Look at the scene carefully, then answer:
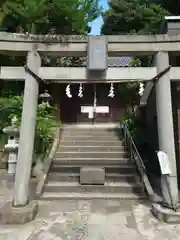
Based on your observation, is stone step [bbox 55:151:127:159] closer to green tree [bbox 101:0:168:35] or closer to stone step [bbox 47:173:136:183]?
stone step [bbox 47:173:136:183]

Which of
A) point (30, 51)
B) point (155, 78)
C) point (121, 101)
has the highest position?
point (121, 101)

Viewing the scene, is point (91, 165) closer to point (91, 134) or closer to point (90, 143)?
point (90, 143)

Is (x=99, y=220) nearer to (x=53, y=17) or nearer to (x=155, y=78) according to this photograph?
(x=155, y=78)

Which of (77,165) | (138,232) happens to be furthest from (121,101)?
(138,232)

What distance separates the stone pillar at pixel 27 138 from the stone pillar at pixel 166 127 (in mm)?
2802

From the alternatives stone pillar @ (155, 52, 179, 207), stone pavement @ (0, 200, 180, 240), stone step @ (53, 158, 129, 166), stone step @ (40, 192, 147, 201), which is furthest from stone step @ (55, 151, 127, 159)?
stone pillar @ (155, 52, 179, 207)

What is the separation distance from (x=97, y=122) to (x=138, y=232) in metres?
12.3

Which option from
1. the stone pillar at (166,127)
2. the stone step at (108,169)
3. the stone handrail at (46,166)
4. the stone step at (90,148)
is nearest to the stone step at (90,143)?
the stone step at (90,148)

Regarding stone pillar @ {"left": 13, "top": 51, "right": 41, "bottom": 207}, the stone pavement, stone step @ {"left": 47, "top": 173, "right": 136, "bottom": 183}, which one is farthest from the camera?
stone step @ {"left": 47, "top": 173, "right": 136, "bottom": 183}

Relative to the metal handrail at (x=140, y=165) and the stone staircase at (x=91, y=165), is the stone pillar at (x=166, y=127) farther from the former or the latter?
the stone staircase at (x=91, y=165)

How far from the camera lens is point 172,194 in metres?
4.75

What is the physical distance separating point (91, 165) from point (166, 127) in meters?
3.58

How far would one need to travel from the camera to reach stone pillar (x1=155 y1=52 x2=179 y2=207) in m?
4.80

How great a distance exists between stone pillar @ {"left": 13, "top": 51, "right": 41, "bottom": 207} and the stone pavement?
677 mm
